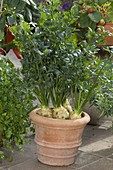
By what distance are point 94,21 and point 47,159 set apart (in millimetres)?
1000

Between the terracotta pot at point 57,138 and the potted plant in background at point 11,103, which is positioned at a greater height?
the potted plant in background at point 11,103

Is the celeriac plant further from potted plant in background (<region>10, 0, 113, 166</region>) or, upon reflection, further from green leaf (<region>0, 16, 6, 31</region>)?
green leaf (<region>0, 16, 6, 31</region>)

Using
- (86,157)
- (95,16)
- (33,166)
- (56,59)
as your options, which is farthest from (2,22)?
(86,157)

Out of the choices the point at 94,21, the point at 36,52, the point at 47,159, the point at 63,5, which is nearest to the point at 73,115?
the point at 47,159

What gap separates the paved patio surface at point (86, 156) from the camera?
247cm

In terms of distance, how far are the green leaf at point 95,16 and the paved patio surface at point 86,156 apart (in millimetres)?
881

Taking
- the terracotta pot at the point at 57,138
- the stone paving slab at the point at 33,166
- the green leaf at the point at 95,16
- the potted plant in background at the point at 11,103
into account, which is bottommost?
the stone paving slab at the point at 33,166

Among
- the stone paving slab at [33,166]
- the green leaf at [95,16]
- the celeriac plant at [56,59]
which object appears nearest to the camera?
the celeriac plant at [56,59]

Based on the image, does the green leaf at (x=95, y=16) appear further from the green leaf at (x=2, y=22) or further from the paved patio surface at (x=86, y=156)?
the paved patio surface at (x=86, y=156)

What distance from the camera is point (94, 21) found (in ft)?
9.17

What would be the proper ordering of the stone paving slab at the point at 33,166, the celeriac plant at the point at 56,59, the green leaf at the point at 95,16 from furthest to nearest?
the green leaf at the point at 95,16, the stone paving slab at the point at 33,166, the celeriac plant at the point at 56,59

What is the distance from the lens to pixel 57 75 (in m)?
2.28

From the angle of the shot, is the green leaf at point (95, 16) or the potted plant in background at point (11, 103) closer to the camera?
the potted plant in background at point (11, 103)

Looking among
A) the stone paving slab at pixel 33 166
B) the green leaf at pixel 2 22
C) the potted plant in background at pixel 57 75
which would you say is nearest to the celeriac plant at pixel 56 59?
the potted plant in background at pixel 57 75
